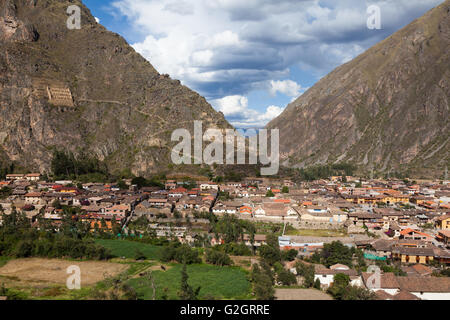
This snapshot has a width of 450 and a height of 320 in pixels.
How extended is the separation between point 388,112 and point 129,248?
135617mm

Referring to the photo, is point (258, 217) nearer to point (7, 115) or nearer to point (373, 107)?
point (7, 115)

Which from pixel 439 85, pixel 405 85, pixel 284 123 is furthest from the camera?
pixel 284 123

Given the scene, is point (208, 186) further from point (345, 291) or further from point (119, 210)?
point (345, 291)

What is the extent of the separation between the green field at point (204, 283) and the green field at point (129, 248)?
14.2ft

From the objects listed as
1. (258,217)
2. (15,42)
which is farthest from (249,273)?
(15,42)

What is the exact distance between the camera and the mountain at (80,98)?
87125 mm

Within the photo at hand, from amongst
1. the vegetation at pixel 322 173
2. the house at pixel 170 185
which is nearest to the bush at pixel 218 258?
the house at pixel 170 185

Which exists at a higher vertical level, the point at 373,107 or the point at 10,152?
the point at 373,107

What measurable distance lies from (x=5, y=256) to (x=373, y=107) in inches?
5884

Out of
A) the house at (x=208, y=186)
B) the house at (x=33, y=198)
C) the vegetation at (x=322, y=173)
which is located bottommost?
the house at (x=33, y=198)

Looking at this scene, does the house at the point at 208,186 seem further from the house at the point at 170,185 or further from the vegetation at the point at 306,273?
the vegetation at the point at 306,273

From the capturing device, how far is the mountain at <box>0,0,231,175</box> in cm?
8712

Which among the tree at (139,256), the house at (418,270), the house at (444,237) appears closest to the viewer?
the house at (418,270)
